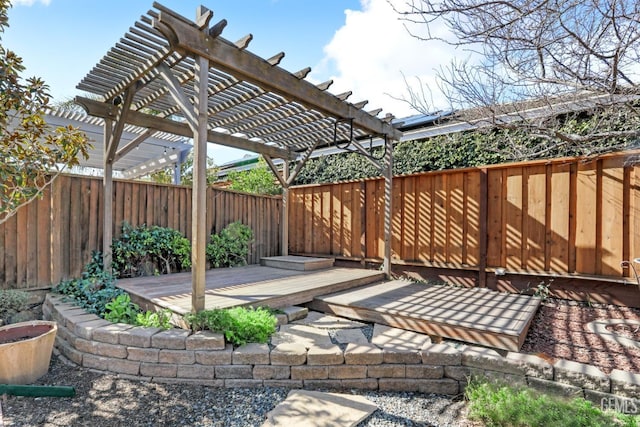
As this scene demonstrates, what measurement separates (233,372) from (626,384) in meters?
2.76

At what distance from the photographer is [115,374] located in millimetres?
2547

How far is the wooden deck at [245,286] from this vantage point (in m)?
3.25

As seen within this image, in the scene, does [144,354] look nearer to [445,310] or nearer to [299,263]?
[445,310]

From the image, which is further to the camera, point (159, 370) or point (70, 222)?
point (70, 222)

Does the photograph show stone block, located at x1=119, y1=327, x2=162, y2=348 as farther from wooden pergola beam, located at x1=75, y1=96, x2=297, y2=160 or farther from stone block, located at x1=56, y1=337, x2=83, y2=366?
wooden pergola beam, located at x1=75, y1=96, x2=297, y2=160

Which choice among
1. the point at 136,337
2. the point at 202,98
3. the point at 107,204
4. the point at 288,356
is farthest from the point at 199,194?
the point at 107,204

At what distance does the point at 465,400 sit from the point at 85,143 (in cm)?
446

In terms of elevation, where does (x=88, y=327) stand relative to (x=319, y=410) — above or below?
above

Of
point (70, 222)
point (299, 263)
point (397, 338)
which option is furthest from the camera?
point (299, 263)

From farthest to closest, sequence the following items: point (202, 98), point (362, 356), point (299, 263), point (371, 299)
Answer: point (299, 263)
point (371, 299)
point (202, 98)
point (362, 356)

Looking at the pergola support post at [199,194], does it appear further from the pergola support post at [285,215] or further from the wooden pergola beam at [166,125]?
the pergola support post at [285,215]

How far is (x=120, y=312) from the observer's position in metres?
3.02

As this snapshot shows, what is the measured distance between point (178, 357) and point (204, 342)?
220 mm

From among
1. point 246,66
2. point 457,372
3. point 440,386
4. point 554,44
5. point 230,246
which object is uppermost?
point 246,66
